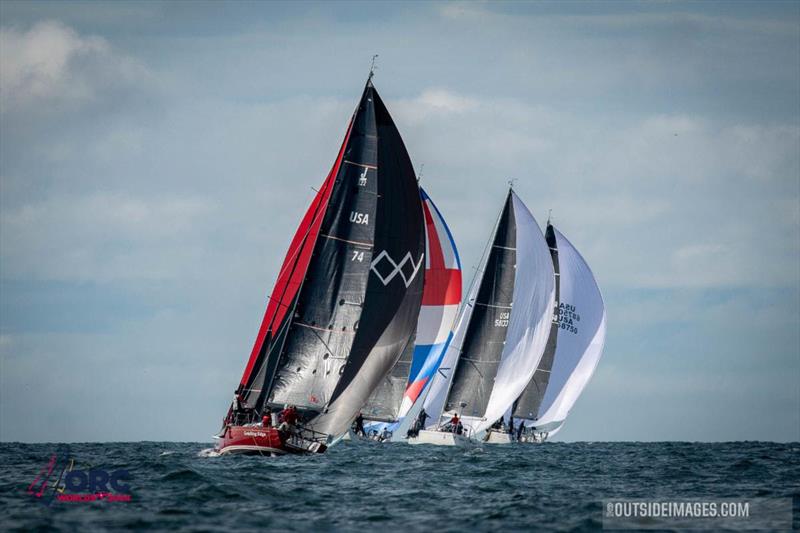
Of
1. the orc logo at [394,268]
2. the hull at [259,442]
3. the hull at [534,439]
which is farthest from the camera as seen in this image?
the hull at [534,439]

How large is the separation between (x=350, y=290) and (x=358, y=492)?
1049 centimetres

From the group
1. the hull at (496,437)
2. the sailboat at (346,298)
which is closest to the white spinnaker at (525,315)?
the hull at (496,437)

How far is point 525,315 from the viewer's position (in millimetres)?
57344

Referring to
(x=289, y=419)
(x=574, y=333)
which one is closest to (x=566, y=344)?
(x=574, y=333)

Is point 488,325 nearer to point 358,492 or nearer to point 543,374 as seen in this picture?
point 543,374

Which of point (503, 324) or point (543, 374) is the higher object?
point (503, 324)

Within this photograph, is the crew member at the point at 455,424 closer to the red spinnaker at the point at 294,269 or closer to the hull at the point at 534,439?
the hull at the point at 534,439

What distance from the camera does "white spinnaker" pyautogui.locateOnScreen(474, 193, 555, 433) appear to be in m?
56.8

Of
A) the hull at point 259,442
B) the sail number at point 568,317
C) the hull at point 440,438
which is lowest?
the hull at point 259,442

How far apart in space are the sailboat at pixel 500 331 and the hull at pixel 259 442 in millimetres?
24053

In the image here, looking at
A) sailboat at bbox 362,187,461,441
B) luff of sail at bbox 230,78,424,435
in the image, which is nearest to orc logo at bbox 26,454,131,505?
luff of sail at bbox 230,78,424,435

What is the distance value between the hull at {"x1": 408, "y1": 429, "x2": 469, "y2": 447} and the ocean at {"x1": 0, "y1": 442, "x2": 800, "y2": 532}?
56.8 ft

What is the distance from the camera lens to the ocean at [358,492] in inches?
734

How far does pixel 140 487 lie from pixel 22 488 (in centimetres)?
250
